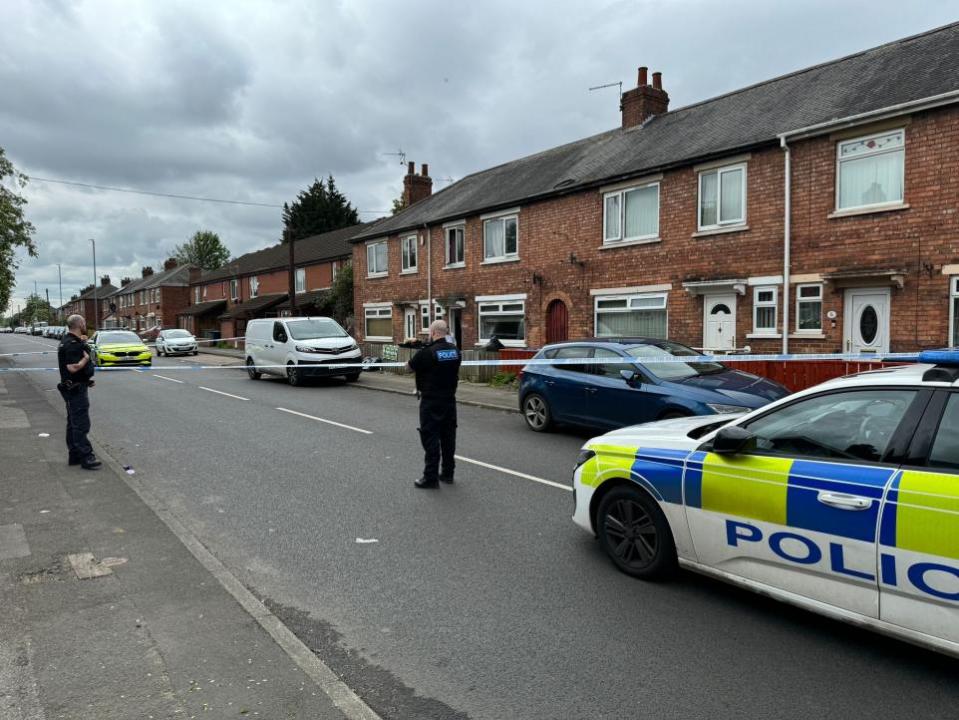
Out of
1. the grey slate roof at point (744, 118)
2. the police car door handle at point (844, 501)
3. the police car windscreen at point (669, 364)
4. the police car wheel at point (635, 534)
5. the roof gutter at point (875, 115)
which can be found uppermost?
the grey slate roof at point (744, 118)

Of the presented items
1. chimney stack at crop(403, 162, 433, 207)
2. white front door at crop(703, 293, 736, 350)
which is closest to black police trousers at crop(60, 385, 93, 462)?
white front door at crop(703, 293, 736, 350)

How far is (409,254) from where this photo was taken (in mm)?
25609

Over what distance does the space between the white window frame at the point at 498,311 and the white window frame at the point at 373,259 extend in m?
6.49

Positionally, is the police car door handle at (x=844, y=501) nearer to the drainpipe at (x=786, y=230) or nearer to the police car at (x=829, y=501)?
the police car at (x=829, y=501)

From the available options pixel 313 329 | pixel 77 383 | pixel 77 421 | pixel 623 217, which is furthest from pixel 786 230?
pixel 77 421

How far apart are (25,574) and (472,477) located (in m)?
4.17

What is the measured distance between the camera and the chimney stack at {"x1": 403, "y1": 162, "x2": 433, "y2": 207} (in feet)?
100.0

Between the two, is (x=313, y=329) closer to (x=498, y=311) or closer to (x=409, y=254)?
(x=498, y=311)

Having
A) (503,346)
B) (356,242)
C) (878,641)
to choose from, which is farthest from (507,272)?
(878,641)

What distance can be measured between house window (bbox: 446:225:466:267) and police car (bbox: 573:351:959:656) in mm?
18678

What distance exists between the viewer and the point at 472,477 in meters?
7.44

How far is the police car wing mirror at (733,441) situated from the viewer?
385 centimetres

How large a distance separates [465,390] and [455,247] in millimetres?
7934

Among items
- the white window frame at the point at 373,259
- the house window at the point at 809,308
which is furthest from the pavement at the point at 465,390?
the white window frame at the point at 373,259
